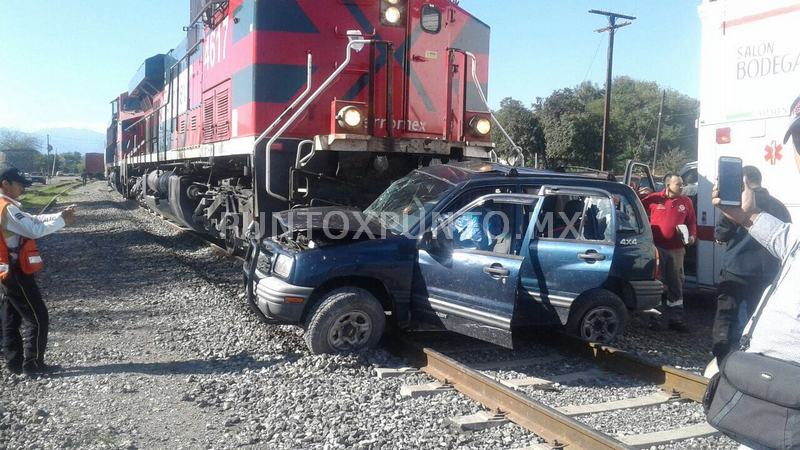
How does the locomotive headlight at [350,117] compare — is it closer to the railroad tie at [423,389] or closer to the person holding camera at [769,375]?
the railroad tie at [423,389]

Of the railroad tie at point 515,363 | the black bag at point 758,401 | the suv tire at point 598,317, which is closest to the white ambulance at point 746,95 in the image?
the suv tire at point 598,317

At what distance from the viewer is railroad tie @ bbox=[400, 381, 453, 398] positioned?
15.7ft

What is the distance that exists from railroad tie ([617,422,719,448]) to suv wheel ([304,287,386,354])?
2220mm

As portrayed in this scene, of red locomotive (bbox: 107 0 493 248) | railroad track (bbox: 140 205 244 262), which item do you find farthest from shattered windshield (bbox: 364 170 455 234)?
railroad track (bbox: 140 205 244 262)

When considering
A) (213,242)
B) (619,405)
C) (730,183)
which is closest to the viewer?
(730,183)

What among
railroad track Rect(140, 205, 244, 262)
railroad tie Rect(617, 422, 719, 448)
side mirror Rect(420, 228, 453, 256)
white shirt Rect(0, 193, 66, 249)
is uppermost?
white shirt Rect(0, 193, 66, 249)

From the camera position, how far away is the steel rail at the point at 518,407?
376cm

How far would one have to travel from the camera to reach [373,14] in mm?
8461

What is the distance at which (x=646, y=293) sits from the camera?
623 centimetres

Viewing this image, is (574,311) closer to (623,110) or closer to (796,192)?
(796,192)

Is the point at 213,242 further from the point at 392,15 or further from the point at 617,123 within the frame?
the point at 617,123

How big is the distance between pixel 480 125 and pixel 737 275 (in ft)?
12.9

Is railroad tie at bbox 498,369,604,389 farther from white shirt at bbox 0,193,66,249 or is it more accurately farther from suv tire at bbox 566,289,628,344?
white shirt at bbox 0,193,66,249

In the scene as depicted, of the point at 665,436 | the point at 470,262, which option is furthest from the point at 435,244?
the point at 665,436
